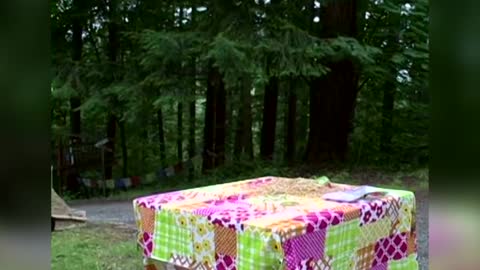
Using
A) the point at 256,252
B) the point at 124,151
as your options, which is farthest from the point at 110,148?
the point at 256,252

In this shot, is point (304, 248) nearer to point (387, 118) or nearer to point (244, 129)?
point (387, 118)

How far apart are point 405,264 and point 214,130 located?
286 inches

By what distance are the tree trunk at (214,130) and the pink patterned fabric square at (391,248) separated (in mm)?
6481

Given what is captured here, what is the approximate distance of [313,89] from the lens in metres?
7.63

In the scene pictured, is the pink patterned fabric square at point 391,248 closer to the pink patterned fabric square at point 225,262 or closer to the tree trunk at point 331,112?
the pink patterned fabric square at point 225,262

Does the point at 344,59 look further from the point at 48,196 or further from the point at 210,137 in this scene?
the point at 48,196

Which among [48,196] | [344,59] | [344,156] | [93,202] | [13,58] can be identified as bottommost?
[93,202]

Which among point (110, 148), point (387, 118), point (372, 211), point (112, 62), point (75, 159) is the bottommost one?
point (75, 159)

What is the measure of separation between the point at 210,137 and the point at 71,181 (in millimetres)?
2402

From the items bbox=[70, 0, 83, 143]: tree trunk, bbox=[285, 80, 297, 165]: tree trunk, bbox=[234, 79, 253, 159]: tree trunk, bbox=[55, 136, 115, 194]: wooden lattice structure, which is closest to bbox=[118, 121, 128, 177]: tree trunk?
bbox=[55, 136, 115, 194]: wooden lattice structure

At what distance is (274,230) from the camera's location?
160 cm

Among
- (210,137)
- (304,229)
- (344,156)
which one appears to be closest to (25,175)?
(304,229)

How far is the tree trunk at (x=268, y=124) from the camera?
30.8 ft

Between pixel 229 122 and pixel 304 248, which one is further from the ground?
pixel 229 122
